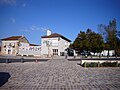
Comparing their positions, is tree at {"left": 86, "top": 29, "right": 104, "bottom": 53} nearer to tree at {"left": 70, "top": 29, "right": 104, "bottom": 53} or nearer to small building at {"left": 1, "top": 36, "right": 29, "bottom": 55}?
tree at {"left": 70, "top": 29, "right": 104, "bottom": 53}

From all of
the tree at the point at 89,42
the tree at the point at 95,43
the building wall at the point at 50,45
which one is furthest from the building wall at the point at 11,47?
the tree at the point at 95,43

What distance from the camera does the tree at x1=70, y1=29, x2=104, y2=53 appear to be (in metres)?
49.5

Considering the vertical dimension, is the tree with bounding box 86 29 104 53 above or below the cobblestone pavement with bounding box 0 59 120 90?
above

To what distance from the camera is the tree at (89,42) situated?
162 ft

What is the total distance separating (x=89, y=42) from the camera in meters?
50.8

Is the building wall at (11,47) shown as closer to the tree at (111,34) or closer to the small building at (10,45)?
the small building at (10,45)

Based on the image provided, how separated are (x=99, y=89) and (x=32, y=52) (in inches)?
2132

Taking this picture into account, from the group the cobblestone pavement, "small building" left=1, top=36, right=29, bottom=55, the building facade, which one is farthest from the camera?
"small building" left=1, top=36, right=29, bottom=55

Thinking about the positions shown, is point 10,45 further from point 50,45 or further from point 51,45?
point 51,45

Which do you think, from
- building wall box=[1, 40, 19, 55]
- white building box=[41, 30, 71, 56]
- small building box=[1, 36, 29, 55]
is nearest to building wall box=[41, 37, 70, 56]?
white building box=[41, 30, 71, 56]

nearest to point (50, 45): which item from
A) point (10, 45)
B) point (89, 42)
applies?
point (89, 42)

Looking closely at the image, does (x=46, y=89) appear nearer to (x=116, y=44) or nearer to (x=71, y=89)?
(x=71, y=89)

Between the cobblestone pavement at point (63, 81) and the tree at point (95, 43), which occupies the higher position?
the tree at point (95, 43)

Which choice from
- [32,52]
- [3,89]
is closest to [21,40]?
[32,52]
